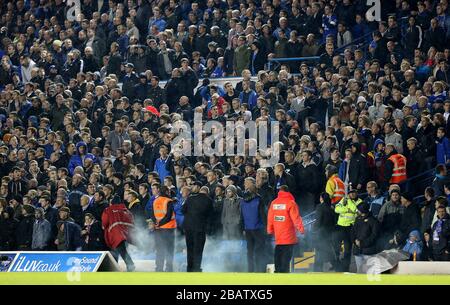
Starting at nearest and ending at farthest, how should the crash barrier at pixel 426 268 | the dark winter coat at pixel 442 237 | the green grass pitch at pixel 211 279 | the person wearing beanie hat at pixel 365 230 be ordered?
the green grass pitch at pixel 211 279, the crash barrier at pixel 426 268, the dark winter coat at pixel 442 237, the person wearing beanie hat at pixel 365 230

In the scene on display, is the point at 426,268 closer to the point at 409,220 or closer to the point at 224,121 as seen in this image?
the point at 409,220

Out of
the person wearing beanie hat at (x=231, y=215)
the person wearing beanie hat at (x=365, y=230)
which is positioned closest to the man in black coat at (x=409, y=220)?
the person wearing beanie hat at (x=365, y=230)

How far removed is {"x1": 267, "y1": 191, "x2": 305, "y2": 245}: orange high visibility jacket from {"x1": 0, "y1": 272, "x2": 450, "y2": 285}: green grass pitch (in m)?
0.64

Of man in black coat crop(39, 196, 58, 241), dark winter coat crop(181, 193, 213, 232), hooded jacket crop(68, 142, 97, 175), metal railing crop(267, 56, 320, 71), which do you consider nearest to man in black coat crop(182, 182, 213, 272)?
dark winter coat crop(181, 193, 213, 232)

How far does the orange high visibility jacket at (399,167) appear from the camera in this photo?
53.3 feet

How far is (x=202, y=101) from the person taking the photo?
63.1 feet

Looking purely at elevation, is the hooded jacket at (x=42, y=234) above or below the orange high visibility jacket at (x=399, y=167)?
below

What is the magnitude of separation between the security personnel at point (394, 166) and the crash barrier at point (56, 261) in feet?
14.1

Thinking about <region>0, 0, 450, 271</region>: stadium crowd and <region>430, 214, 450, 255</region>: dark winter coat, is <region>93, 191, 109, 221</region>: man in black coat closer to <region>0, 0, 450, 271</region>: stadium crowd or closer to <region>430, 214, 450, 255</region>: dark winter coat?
<region>0, 0, 450, 271</region>: stadium crowd

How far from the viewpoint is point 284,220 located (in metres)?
15.2

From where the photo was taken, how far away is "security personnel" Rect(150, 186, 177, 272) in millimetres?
16047
